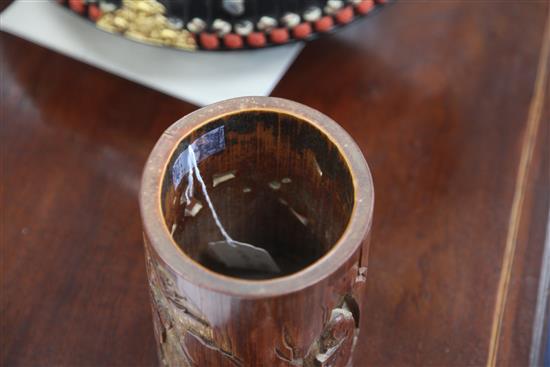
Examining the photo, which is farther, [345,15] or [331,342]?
[345,15]

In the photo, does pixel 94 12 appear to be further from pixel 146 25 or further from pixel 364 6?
pixel 364 6

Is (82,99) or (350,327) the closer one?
(350,327)

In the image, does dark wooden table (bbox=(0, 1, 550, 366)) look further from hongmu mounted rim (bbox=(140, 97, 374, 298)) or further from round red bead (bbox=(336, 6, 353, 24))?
hongmu mounted rim (bbox=(140, 97, 374, 298))

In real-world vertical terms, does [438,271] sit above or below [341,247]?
below

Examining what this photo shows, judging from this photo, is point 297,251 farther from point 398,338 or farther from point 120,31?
point 120,31

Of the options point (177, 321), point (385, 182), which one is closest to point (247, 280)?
point (177, 321)

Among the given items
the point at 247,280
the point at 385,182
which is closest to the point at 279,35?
the point at 385,182

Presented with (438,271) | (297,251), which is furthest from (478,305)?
(297,251)

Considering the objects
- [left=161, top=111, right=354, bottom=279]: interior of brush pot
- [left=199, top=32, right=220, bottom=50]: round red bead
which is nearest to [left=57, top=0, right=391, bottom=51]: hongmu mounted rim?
[left=199, top=32, right=220, bottom=50]: round red bead
